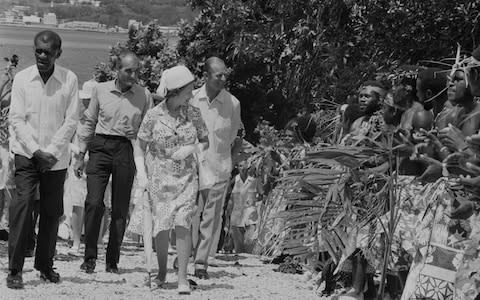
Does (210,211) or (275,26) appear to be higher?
(275,26)

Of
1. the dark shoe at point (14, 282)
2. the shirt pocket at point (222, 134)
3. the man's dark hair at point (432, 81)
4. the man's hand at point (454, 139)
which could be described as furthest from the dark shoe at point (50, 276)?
the man's hand at point (454, 139)

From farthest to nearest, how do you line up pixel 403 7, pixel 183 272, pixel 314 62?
pixel 314 62 < pixel 403 7 < pixel 183 272

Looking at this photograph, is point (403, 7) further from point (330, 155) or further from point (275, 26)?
point (330, 155)

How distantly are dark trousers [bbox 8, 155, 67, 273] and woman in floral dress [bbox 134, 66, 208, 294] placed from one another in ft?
2.42

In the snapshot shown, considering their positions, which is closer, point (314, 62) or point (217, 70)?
point (217, 70)

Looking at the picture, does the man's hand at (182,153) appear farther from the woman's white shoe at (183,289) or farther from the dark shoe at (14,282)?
the dark shoe at (14,282)

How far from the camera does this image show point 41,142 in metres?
8.76

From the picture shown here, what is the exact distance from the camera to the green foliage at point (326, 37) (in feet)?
40.8

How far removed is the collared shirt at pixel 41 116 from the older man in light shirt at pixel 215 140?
1683 mm

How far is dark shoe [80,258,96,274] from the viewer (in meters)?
9.74

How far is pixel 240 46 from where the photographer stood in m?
15.6

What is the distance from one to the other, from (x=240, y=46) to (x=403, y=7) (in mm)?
3655

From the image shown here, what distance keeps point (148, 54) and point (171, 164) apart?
12020mm

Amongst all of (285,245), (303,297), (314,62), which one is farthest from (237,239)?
(285,245)
